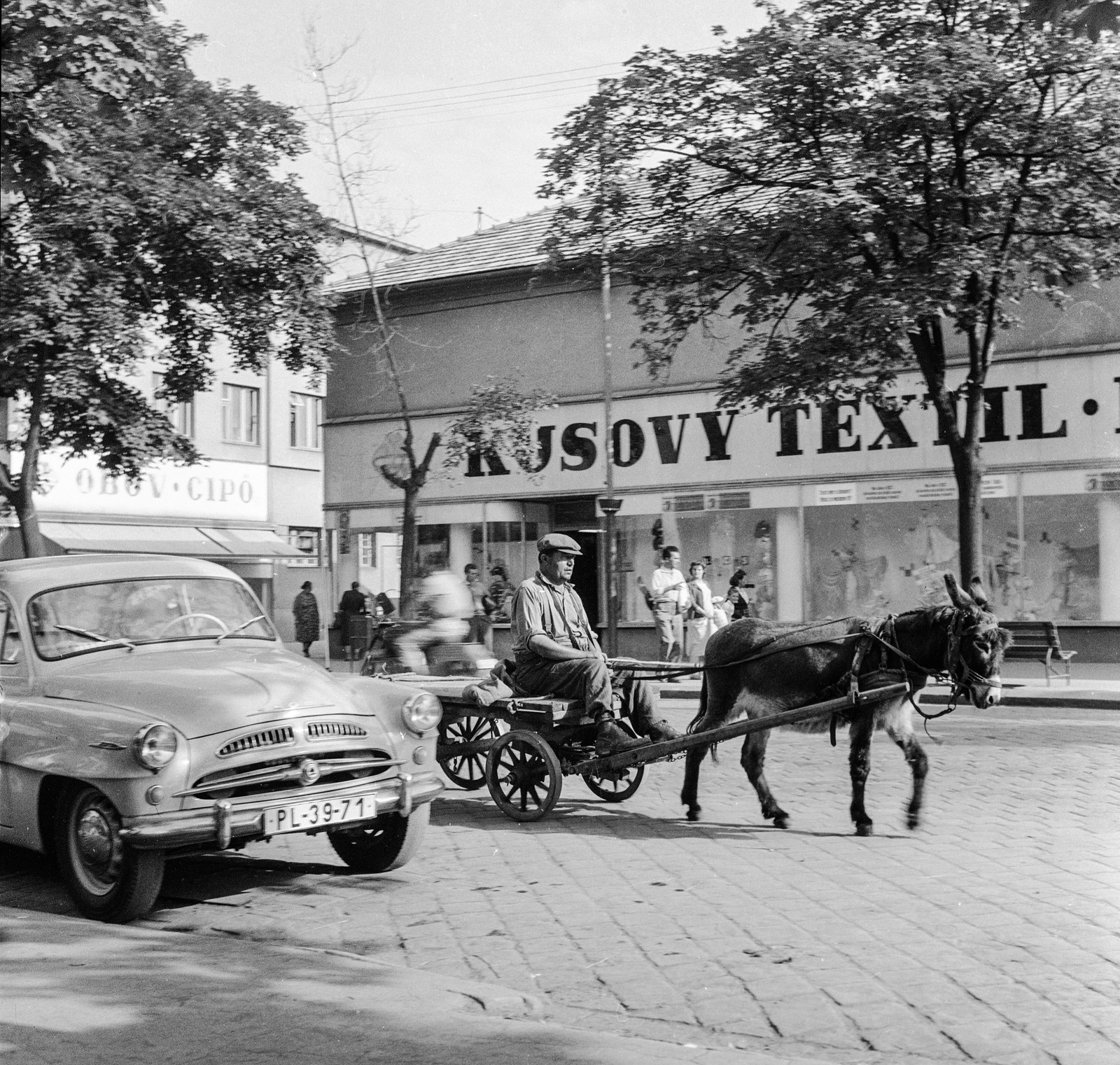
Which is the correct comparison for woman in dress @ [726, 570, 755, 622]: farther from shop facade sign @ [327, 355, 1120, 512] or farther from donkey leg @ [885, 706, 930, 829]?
donkey leg @ [885, 706, 930, 829]

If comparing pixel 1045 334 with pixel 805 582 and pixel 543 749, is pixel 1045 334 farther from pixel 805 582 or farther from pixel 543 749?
pixel 543 749

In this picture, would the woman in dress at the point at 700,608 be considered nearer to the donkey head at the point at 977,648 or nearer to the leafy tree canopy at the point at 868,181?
the leafy tree canopy at the point at 868,181

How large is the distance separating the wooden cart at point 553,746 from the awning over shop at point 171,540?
24.5 metres

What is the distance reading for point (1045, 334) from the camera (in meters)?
22.7

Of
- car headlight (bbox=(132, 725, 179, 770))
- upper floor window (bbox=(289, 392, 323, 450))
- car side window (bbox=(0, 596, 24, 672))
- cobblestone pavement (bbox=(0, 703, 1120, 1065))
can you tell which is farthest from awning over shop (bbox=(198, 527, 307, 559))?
car headlight (bbox=(132, 725, 179, 770))

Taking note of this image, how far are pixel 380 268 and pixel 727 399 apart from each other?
14.0m

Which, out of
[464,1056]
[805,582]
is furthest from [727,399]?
[464,1056]

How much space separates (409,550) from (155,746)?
2102 centimetres

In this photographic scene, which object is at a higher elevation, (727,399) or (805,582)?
(727,399)

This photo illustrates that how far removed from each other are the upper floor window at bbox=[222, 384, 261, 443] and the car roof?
3179cm

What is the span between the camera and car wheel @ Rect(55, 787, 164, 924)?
6176 millimetres

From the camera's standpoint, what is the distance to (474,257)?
2989 centimetres

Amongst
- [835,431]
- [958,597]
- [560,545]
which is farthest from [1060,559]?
[560,545]

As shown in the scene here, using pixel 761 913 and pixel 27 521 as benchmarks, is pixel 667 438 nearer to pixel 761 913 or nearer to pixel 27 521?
pixel 27 521
